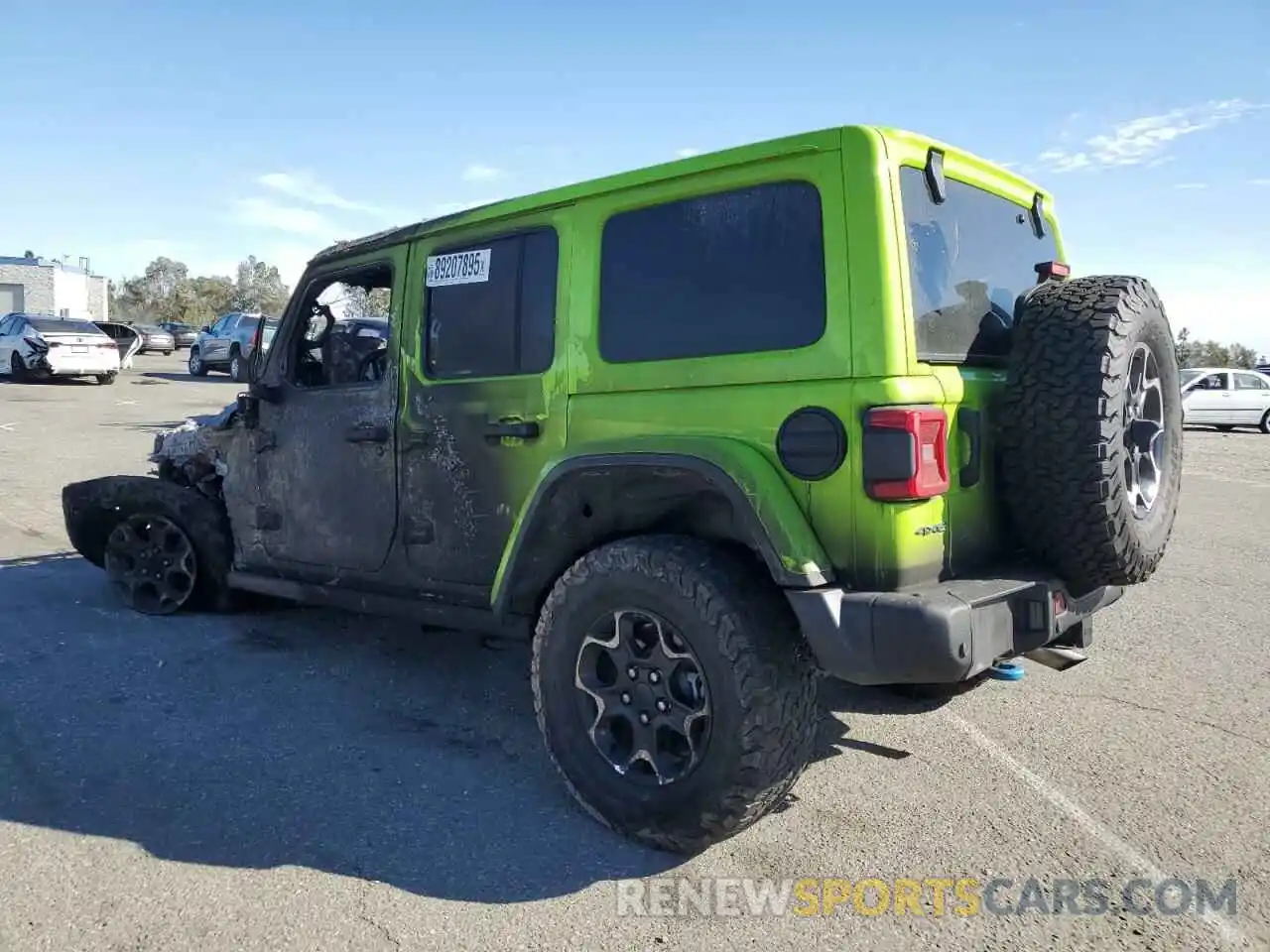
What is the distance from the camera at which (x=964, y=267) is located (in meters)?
3.26

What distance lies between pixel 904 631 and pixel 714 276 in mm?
1275

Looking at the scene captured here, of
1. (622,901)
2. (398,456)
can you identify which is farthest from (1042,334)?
(398,456)

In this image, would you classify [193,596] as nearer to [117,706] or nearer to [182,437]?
[182,437]

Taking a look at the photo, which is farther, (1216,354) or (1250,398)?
(1216,354)

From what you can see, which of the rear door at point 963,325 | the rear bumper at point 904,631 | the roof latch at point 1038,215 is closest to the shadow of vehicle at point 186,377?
the roof latch at point 1038,215

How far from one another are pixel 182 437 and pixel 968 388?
4283 mm

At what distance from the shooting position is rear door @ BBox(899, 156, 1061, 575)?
292 cm

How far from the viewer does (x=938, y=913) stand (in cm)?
266

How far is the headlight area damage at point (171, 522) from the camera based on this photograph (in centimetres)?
509

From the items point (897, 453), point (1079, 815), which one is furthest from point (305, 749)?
point (1079, 815)

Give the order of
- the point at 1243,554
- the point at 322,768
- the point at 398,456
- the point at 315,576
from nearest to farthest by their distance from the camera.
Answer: the point at 322,768
the point at 398,456
the point at 315,576
the point at 1243,554

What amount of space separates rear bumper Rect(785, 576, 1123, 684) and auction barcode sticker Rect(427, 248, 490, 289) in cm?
188

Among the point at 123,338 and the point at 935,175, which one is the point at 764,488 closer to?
the point at 935,175

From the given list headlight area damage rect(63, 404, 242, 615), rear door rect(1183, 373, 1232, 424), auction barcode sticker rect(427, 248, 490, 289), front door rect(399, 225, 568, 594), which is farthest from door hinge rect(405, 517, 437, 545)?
rear door rect(1183, 373, 1232, 424)
